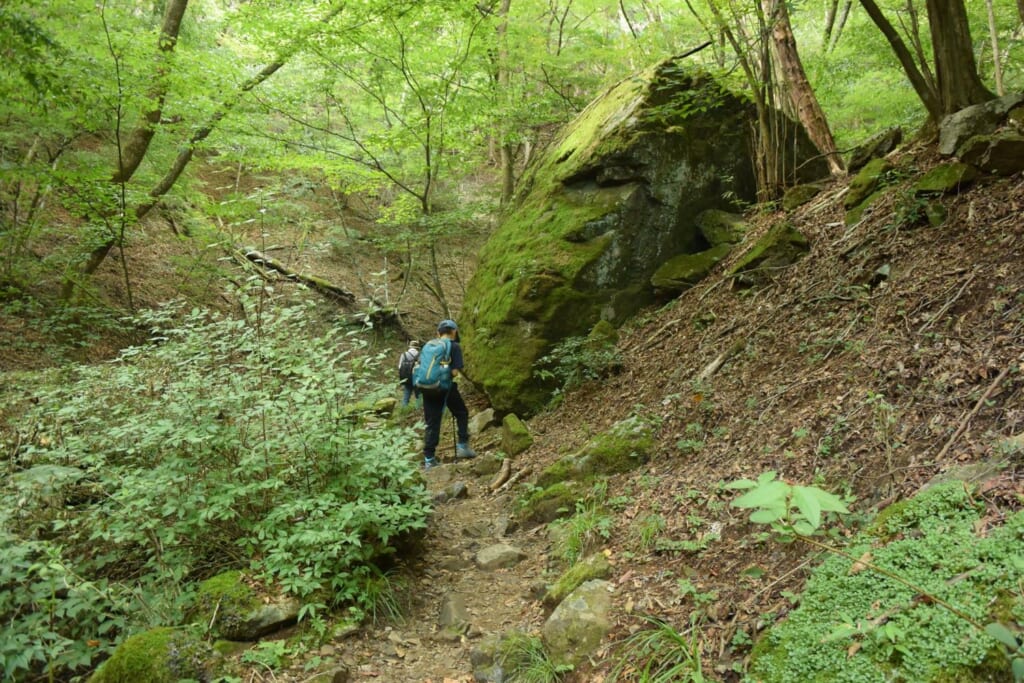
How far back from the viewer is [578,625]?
342 centimetres

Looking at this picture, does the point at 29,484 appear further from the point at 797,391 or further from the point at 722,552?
the point at 797,391

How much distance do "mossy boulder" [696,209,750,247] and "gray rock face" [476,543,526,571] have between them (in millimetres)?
5895

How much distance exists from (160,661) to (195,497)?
1208mm

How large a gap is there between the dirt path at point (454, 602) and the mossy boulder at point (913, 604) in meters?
1.97

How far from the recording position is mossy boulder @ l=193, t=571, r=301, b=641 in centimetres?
368

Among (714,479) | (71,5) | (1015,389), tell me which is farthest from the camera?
(71,5)

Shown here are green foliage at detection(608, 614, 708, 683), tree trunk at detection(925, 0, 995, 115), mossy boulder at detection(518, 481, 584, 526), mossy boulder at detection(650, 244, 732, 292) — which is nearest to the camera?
green foliage at detection(608, 614, 708, 683)

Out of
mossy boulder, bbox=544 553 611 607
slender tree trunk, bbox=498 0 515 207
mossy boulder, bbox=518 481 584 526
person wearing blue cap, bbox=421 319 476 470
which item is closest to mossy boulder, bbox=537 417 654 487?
mossy boulder, bbox=518 481 584 526

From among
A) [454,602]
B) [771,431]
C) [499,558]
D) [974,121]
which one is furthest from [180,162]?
[974,121]

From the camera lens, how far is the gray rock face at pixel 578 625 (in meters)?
3.31

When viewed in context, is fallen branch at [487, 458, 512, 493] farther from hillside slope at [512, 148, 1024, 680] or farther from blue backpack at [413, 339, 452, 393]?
blue backpack at [413, 339, 452, 393]

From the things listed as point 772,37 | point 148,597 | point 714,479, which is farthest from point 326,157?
point 714,479

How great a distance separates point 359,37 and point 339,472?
7413 millimetres

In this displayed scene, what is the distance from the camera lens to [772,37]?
8.99m
